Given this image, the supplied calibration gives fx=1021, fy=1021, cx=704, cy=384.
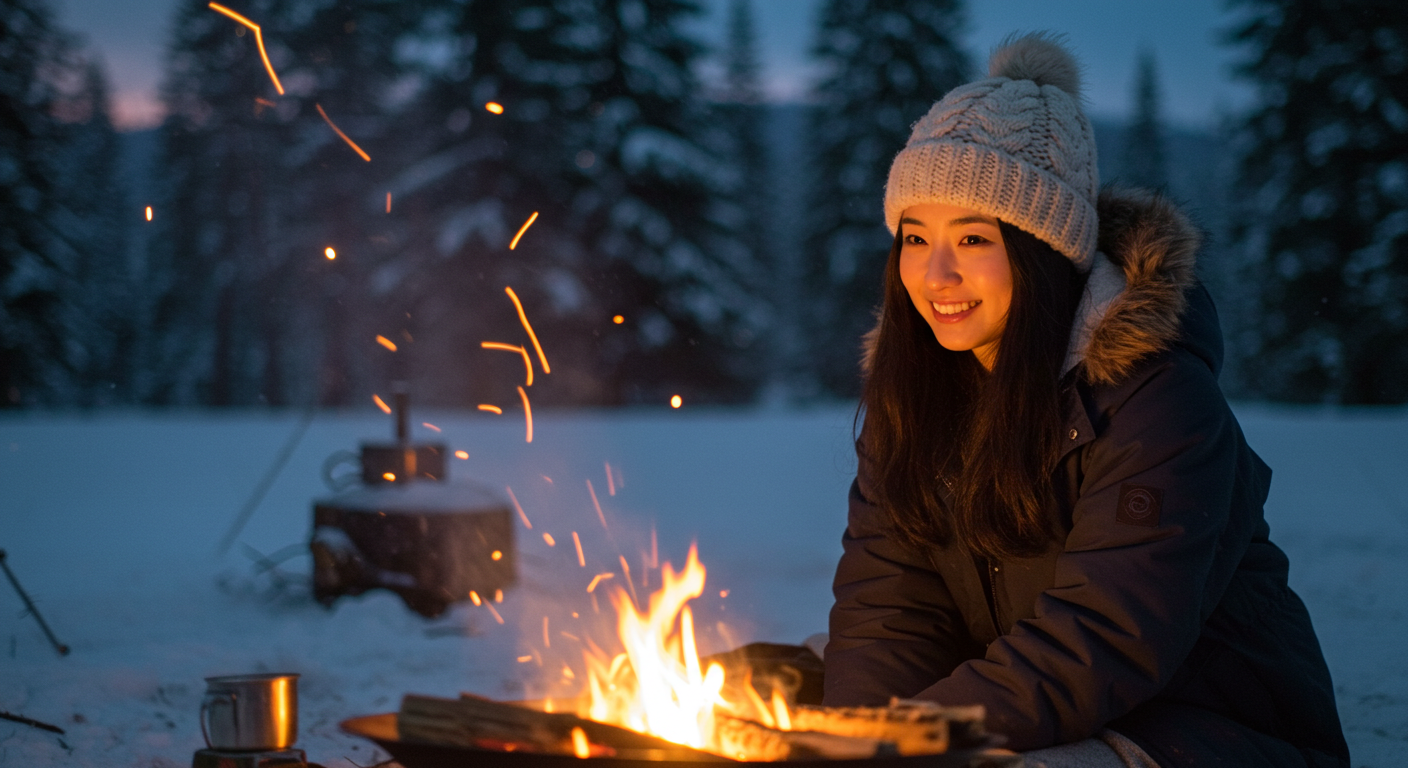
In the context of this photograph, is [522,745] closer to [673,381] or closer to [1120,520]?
[1120,520]

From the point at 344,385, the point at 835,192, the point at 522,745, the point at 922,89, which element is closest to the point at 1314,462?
the point at 522,745

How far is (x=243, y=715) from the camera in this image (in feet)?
6.98

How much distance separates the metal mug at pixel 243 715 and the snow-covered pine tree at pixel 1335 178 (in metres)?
20.4

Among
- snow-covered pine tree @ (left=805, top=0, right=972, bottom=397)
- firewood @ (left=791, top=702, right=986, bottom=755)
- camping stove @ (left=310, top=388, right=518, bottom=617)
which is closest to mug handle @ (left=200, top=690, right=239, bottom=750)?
firewood @ (left=791, top=702, right=986, bottom=755)

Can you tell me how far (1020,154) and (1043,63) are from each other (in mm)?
320

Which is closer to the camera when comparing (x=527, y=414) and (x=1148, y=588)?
(x=1148, y=588)

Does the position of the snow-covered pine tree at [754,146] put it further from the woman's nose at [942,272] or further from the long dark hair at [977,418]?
the woman's nose at [942,272]

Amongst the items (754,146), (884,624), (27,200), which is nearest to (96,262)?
(27,200)

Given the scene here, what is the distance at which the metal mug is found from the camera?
6.96 ft

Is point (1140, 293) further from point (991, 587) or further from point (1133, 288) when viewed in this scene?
point (991, 587)

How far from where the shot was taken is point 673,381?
2053cm

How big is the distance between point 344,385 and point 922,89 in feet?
51.7

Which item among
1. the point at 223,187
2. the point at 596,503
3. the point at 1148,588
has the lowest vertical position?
the point at 596,503

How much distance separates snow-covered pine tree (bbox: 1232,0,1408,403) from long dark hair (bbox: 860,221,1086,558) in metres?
18.8
